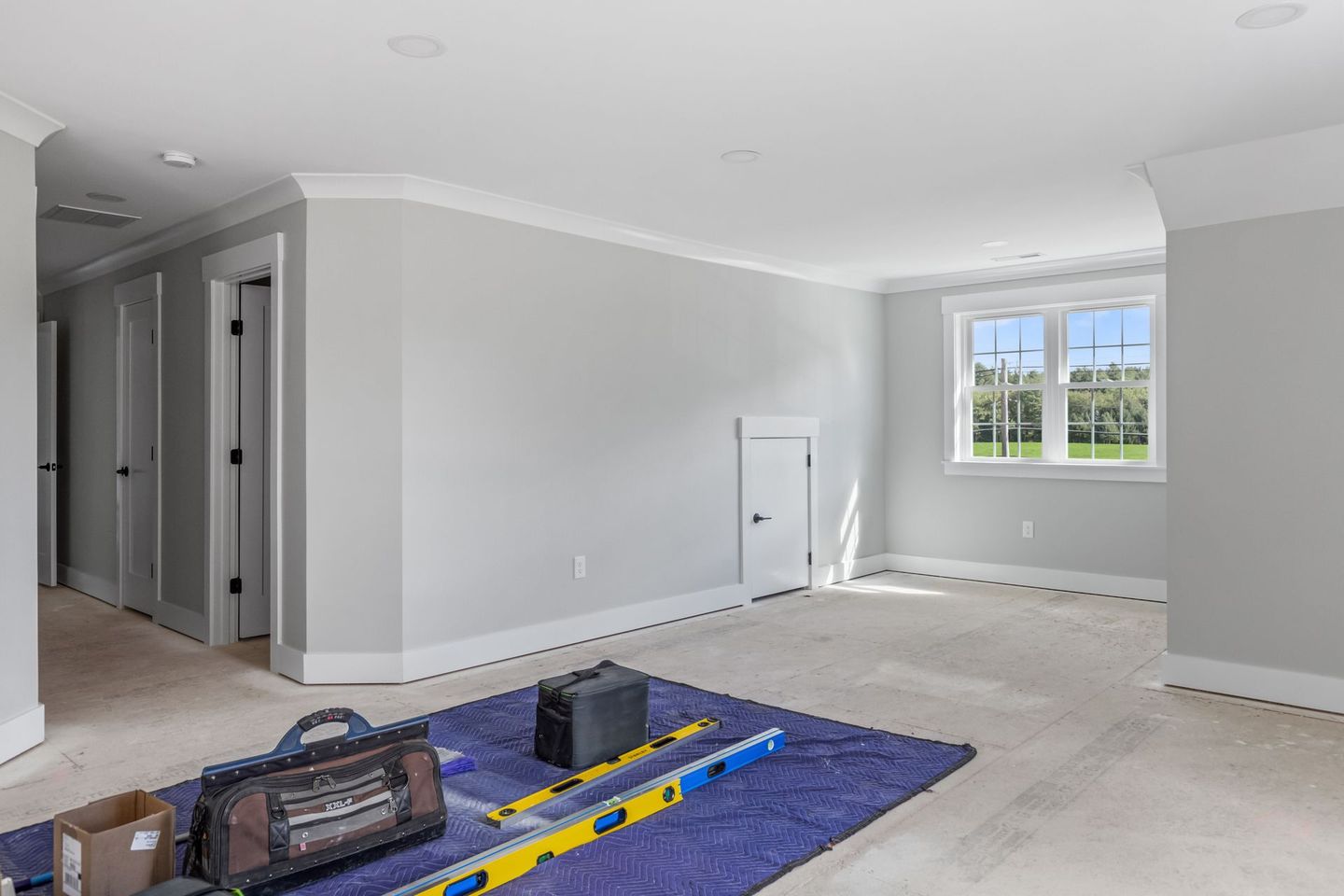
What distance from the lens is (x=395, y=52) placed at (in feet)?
9.39

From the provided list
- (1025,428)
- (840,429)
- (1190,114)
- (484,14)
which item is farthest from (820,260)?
(484,14)

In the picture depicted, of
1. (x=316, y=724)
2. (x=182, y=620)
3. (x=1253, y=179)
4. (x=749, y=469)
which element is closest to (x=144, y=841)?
(x=316, y=724)

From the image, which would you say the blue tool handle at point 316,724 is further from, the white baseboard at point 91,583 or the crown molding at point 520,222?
the white baseboard at point 91,583

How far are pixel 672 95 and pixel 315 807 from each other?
8.36 feet

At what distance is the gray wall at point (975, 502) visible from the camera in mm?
6355

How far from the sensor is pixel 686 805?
9.51ft

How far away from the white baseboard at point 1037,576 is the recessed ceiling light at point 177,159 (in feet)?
18.9

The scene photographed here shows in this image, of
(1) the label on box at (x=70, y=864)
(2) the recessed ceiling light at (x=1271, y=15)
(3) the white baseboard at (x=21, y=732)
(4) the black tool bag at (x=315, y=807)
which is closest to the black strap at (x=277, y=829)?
(4) the black tool bag at (x=315, y=807)

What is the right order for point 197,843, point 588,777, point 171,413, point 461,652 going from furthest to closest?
point 171,413, point 461,652, point 588,777, point 197,843

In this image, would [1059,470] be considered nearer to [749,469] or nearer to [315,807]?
[749,469]

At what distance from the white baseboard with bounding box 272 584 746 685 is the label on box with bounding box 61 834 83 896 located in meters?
2.08

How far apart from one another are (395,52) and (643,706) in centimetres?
237

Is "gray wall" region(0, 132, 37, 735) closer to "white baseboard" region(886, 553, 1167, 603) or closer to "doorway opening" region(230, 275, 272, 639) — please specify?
"doorway opening" region(230, 275, 272, 639)

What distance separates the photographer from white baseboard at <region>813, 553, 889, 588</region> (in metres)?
6.84
